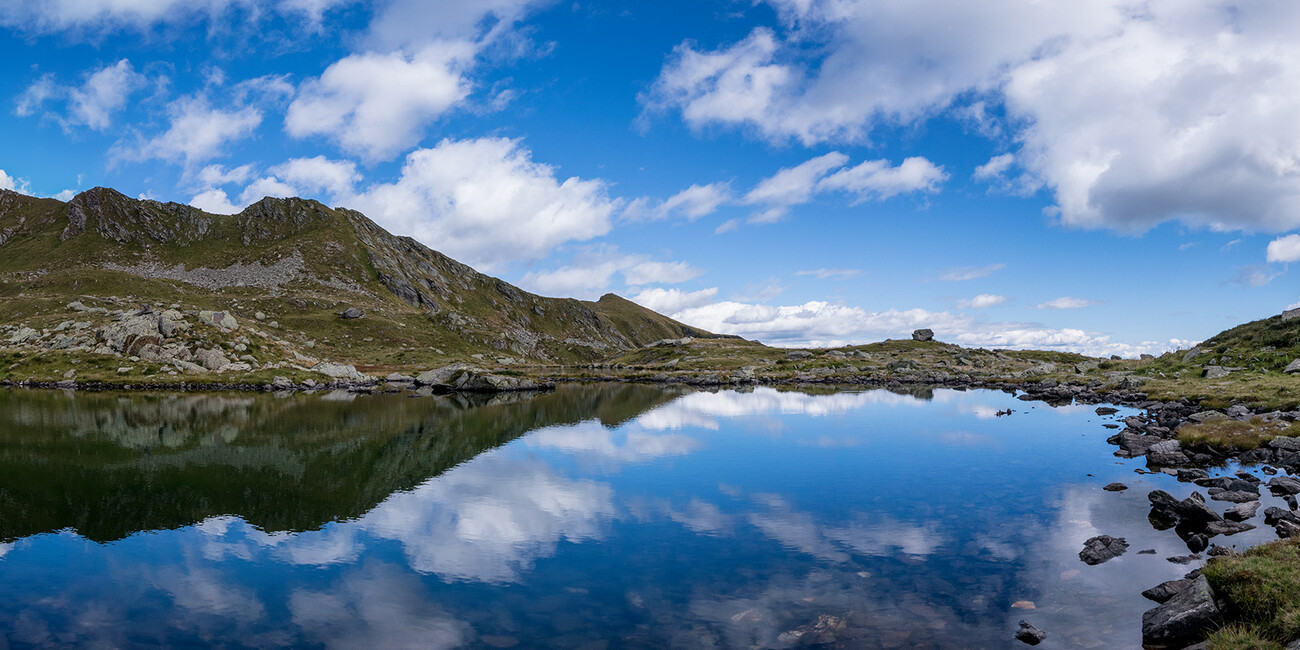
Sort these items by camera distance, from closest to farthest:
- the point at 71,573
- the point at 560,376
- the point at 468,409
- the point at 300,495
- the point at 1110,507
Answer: the point at 71,573, the point at 1110,507, the point at 300,495, the point at 468,409, the point at 560,376

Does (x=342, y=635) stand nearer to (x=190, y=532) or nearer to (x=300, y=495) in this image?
(x=190, y=532)

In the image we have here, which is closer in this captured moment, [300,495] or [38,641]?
[38,641]

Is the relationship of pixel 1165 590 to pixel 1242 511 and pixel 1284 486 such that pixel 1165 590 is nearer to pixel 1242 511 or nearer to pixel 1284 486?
pixel 1242 511

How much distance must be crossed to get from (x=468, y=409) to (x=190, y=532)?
64.5 meters

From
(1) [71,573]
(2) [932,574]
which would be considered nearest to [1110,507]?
(2) [932,574]

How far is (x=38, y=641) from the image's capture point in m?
18.5

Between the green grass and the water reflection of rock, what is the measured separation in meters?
37.7

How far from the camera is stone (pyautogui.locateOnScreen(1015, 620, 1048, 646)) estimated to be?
1848 cm

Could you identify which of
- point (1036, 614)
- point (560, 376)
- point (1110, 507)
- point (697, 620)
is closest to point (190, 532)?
point (697, 620)

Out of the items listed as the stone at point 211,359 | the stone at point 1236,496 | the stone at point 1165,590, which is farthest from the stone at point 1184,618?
the stone at point 211,359

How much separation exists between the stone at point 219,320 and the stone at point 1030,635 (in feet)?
522

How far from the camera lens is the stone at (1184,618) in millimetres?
17141

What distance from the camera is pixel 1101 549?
26.2 metres

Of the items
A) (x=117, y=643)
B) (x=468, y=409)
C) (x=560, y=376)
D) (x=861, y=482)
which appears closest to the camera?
(x=117, y=643)
